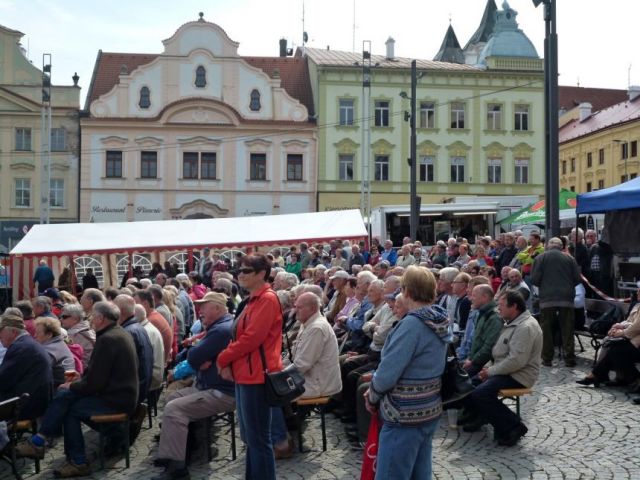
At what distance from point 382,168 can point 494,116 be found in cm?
721

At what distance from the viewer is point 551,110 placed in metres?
13.1

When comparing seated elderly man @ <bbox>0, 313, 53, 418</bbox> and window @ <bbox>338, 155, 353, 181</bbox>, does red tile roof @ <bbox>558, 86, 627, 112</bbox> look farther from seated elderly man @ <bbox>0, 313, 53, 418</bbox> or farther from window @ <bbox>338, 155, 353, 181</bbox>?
seated elderly man @ <bbox>0, 313, 53, 418</bbox>

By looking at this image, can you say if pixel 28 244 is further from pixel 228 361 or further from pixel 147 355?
pixel 228 361

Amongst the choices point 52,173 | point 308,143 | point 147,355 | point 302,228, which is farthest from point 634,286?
point 52,173

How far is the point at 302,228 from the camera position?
2412cm

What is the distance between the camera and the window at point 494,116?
4788 centimetres

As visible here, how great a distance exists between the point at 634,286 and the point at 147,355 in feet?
27.2

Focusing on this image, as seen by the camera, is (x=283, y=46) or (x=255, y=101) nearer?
(x=255, y=101)

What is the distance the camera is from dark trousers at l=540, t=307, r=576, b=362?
463 inches

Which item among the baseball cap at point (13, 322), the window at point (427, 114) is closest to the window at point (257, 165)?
the window at point (427, 114)

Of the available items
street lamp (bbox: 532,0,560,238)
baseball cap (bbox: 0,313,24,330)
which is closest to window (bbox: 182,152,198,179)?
street lamp (bbox: 532,0,560,238)

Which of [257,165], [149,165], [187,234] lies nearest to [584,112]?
[257,165]

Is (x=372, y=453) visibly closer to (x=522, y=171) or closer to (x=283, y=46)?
(x=522, y=171)

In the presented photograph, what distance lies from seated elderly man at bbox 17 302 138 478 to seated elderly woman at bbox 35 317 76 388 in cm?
53
